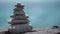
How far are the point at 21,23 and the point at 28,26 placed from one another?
1.20 ft

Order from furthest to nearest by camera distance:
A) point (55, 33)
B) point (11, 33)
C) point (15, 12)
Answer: point (15, 12)
point (11, 33)
point (55, 33)

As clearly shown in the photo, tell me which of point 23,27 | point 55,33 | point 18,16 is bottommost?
point 55,33

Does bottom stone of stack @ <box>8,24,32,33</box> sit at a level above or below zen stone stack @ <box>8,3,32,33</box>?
below

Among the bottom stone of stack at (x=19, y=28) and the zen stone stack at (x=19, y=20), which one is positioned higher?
the zen stone stack at (x=19, y=20)

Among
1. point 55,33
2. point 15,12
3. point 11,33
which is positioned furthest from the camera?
point 15,12

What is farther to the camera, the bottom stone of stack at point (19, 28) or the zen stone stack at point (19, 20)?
the zen stone stack at point (19, 20)

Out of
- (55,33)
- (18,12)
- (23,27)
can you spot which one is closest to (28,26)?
(23,27)

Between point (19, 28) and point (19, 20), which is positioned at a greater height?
point (19, 20)

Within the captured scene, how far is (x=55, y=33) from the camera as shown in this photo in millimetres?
8125

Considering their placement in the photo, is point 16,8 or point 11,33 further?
point 16,8

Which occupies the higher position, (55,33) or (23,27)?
(23,27)

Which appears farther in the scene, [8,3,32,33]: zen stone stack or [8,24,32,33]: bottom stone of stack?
[8,3,32,33]: zen stone stack

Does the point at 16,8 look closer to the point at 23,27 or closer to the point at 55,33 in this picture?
the point at 23,27

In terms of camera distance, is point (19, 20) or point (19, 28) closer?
point (19, 28)
